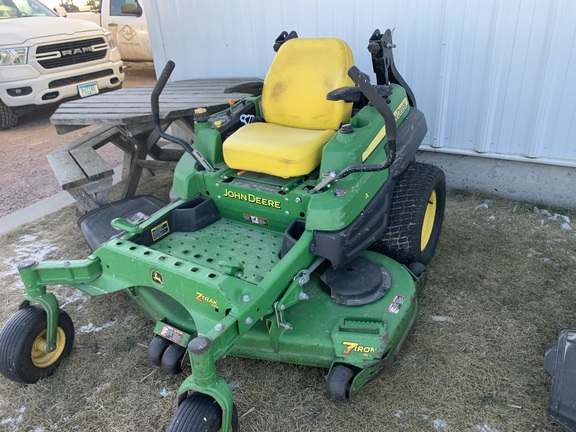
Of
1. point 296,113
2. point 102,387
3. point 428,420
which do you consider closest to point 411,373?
point 428,420

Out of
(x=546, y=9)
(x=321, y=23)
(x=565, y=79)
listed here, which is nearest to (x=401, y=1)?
(x=321, y=23)

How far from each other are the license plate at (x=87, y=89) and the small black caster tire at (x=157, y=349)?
18.4 feet

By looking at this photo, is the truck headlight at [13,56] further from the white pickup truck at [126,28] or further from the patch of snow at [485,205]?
the patch of snow at [485,205]

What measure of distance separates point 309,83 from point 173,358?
1731 millimetres


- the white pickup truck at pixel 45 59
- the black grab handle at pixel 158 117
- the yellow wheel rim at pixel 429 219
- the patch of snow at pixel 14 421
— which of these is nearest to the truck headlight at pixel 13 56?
the white pickup truck at pixel 45 59

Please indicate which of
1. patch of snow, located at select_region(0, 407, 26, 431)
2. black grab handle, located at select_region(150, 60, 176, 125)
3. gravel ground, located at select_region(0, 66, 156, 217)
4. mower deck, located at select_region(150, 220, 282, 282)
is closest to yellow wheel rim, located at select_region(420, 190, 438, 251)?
mower deck, located at select_region(150, 220, 282, 282)

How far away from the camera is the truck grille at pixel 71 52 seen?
6613mm

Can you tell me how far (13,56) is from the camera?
6410 mm

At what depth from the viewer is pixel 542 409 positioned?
212 centimetres

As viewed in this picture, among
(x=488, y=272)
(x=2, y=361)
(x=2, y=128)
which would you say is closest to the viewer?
(x=2, y=361)

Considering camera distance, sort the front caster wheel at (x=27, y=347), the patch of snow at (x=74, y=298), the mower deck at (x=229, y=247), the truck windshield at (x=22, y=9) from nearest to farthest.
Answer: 1. the front caster wheel at (x=27, y=347)
2. the mower deck at (x=229, y=247)
3. the patch of snow at (x=74, y=298)
4. the truck windshield at (x=22, y=9)

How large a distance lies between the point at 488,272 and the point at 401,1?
214 centimetres

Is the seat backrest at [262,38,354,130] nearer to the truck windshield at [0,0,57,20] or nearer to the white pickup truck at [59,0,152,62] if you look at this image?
the truck windshield at [0,0,57,20]

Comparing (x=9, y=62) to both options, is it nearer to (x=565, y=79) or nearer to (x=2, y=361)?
(x=2, y=361)
